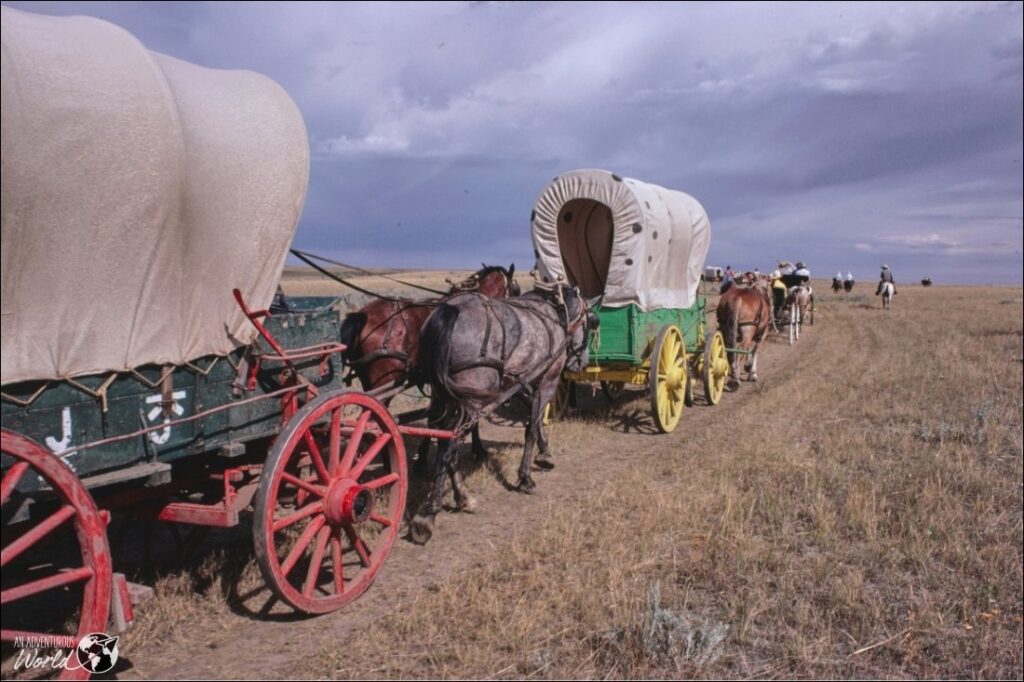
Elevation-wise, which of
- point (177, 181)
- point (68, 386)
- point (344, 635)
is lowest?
point (344, 635)

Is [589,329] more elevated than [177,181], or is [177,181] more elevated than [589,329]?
[177,181]

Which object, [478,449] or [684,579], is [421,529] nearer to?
[684,579]

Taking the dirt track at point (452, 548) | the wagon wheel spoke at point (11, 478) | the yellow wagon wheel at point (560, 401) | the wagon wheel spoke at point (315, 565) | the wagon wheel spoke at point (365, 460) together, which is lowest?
the dirt track at point (452, 548)

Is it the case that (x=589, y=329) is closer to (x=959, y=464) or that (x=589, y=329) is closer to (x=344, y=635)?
(x=959, y=464)

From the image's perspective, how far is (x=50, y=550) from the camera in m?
4.99

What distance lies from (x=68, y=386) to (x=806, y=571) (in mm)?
4338

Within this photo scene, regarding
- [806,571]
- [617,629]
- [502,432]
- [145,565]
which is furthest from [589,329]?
[145,565]

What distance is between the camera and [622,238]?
830 centimetres

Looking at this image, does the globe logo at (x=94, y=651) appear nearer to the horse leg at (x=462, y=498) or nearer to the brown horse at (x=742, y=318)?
the horse leg at (x=462, y=498)

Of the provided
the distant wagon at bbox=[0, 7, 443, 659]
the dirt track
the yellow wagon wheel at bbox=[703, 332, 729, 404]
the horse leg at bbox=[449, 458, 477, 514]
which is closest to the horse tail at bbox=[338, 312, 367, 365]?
the dirt track

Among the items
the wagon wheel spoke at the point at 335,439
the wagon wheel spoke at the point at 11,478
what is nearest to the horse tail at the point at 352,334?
the wagon wheel spoke at the point at 335,439

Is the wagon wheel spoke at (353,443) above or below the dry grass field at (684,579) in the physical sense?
above

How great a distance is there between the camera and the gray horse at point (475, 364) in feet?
18.1

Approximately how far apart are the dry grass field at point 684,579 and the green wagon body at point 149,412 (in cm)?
116
